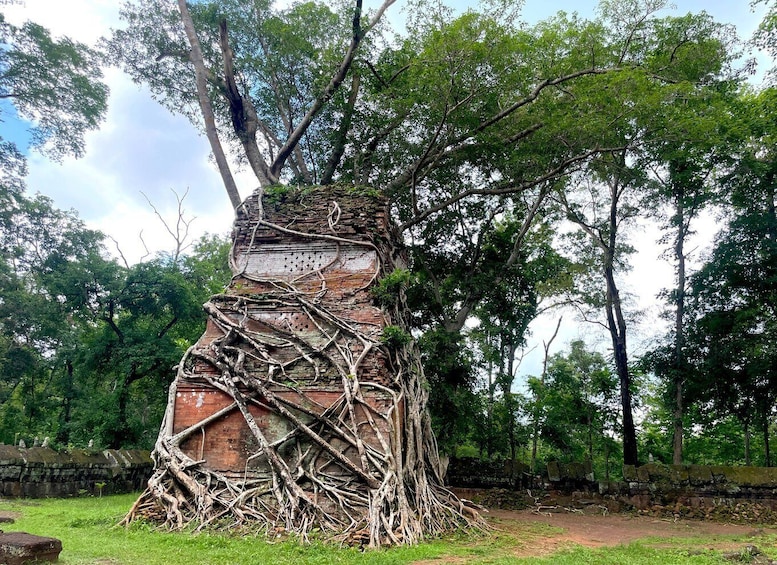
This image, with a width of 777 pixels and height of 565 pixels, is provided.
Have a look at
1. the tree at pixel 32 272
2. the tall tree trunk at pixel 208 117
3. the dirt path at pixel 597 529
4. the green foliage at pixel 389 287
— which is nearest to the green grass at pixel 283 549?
the dirt path at pixel 597 529

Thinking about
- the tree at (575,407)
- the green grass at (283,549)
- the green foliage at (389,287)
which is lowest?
the green grass at (283,549)

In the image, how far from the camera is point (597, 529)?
801 centimetres

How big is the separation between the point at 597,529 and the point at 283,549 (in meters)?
5.10

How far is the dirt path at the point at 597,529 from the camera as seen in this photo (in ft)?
21.6

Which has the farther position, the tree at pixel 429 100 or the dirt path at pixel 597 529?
the tree at pixel 429 100

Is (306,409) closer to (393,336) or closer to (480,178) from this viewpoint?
(393,336)

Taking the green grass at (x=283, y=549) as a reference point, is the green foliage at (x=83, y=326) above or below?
above

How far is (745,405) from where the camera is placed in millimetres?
11898

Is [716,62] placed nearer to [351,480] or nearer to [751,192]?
[751,192]

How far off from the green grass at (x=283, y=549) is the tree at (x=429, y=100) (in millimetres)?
5772

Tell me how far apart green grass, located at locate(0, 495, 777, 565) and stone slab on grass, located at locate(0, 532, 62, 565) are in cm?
21

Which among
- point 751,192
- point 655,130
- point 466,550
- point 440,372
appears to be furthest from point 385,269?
point 751,192

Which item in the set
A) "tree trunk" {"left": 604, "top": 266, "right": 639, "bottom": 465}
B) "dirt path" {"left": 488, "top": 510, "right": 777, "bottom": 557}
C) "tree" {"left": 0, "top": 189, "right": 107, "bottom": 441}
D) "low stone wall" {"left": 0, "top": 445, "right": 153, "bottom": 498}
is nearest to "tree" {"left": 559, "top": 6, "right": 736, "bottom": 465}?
"tree trunk" {"left": 604, "top": 266, "right": 639, "bottom": 465}

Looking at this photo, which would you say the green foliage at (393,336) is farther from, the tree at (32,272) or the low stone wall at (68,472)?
the tree at (32,272)
